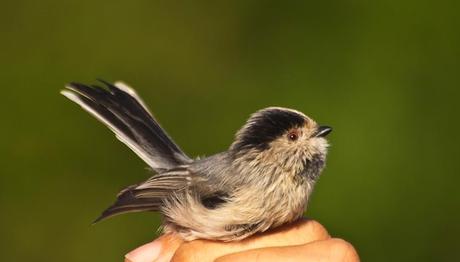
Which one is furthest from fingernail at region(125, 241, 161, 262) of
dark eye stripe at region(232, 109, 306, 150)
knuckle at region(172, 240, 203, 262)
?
dark eye stripe at region(232, 109, 306, 150)

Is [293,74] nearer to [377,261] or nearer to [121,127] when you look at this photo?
[377,261]

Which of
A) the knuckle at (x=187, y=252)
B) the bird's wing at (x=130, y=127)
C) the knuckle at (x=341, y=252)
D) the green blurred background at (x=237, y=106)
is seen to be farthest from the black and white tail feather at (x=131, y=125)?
the green blurred background at (x=237, y=106)

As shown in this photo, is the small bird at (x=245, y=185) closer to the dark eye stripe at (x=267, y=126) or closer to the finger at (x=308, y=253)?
the dark eye stripe at (x=267, y=126)

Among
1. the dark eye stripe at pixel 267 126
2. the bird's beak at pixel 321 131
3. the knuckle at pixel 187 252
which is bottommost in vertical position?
the knuckle at pixel 187 252

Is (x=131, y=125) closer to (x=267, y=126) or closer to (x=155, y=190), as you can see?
(x=155, y=190)

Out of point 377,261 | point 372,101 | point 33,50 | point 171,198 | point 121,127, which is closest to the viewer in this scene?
point 171,198

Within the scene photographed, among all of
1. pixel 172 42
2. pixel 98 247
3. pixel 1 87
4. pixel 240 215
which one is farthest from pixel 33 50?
pixel 240 215

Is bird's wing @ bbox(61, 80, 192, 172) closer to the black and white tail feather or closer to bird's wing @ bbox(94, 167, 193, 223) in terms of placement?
the black and white tail feather
